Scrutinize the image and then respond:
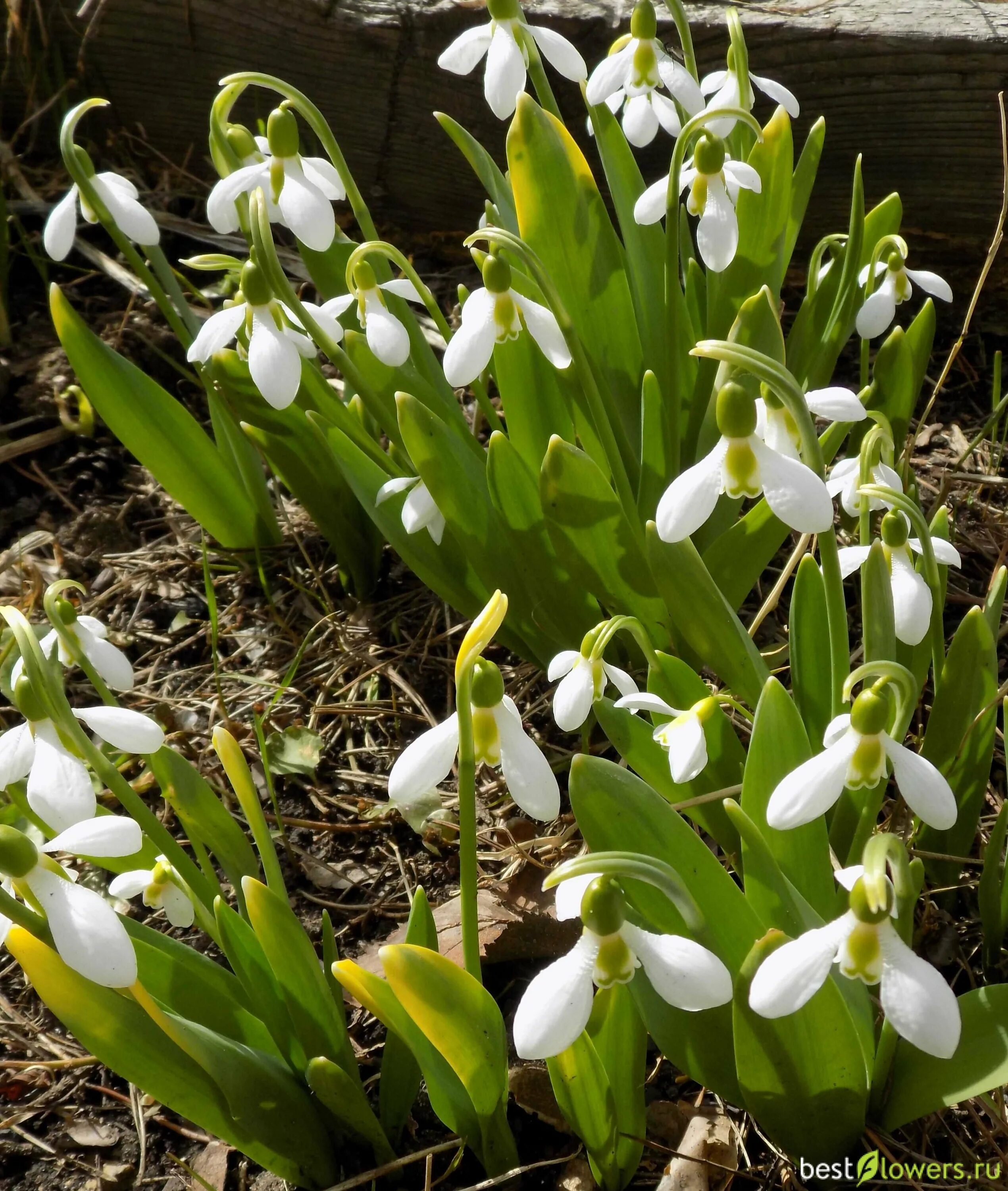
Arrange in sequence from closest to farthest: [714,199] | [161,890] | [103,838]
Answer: [103,838] < [161,890] < [714,199]

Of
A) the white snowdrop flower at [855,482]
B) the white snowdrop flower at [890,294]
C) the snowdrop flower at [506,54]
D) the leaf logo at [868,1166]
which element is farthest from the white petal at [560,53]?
the leaf logo at [868,1166]

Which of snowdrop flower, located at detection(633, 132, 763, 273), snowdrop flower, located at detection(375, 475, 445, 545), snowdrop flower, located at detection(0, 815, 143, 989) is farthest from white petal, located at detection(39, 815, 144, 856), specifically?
snowdrop flower, located at detection(633, 132, 763, 273)

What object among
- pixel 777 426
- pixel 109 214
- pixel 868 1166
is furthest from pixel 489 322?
pixel 868 1166

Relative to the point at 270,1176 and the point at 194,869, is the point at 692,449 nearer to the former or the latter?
the point at 194,869

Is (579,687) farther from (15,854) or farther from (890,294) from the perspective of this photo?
(890,294)

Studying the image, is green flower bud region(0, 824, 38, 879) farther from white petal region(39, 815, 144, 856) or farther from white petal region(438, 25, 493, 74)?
white petal region(438, 25, 493, 74)

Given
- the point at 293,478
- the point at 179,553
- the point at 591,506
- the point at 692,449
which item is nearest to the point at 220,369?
the point at 293,478
